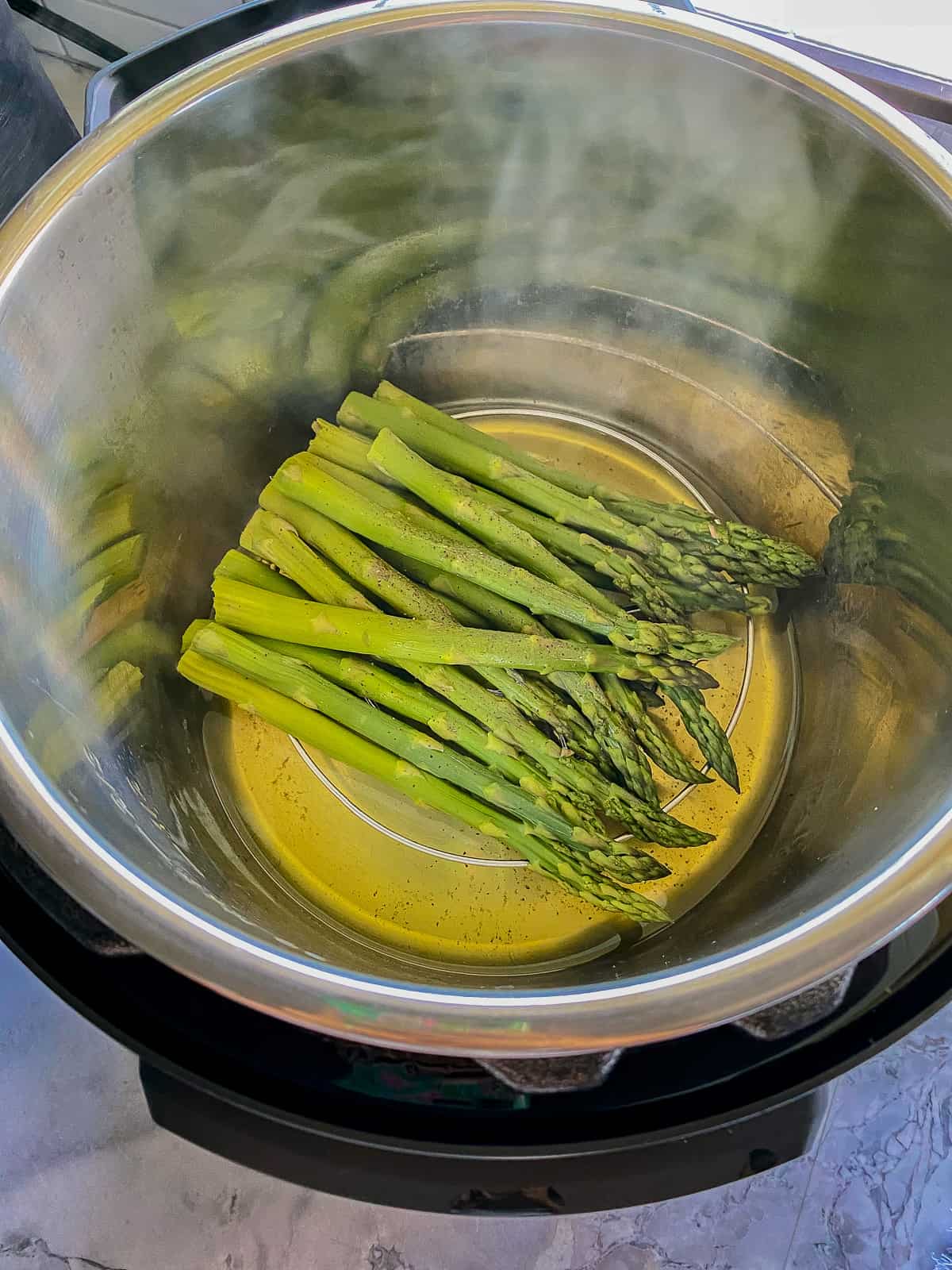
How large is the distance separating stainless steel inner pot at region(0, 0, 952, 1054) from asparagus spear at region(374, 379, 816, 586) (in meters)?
0.07

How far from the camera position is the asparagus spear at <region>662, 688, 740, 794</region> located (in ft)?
3.49

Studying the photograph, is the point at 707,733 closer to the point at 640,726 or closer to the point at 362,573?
the point at 640,726

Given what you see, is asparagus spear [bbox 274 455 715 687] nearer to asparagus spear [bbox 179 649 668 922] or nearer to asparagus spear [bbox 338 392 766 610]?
asparagus spear [bbox 338 392 766 610]

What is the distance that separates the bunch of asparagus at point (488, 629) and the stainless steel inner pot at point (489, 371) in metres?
0.11

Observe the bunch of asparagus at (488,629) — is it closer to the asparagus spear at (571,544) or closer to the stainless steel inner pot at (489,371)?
the asparagus spear at (571,544)

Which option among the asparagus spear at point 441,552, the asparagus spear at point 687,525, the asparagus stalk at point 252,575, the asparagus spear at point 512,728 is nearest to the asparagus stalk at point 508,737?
the asparagus spear at point 512,728

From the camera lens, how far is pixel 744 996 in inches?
22.5

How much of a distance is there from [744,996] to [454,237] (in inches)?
41.9

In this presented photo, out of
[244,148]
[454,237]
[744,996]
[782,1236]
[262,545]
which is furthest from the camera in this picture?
[454,237]

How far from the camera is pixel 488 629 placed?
3.40ft

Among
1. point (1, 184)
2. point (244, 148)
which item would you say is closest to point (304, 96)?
point (244, 148)

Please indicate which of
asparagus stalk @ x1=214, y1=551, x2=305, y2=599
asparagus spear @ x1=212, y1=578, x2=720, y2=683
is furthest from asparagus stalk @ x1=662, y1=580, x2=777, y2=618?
asparagus stalk @ x1=214, y1=551, x2=305, y2=599

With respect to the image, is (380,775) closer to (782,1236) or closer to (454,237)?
(782,1236)

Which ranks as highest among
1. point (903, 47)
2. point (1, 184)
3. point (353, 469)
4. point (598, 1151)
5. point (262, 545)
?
point (903, 47)
